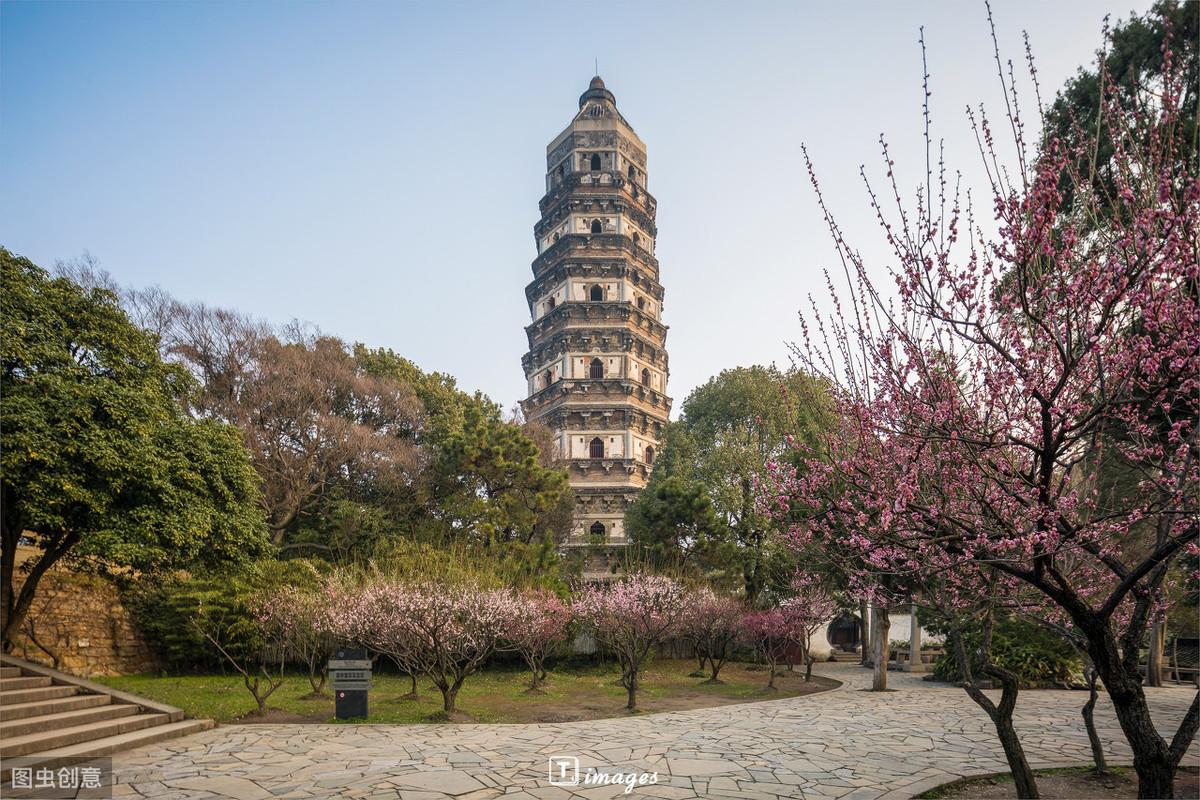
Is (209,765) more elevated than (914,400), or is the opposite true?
(914,400)

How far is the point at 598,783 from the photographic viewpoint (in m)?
7.74

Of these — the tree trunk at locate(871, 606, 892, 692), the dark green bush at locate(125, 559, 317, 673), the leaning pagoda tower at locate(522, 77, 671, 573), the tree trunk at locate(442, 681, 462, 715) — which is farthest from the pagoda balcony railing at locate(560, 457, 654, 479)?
the tree trunk at locate(442, 681, 462, 715)

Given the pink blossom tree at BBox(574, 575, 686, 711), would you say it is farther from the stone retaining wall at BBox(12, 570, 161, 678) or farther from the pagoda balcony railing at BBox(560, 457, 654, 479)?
the pagoda balcony railing at BBox(560, 457, 654, 479)

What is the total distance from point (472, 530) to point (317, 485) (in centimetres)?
507

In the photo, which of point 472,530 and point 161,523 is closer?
point 161,523

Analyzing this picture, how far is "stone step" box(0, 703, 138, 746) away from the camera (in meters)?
9.33

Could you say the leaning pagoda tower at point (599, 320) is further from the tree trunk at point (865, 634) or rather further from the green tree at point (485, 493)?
the tree trunk at point (865, 634)

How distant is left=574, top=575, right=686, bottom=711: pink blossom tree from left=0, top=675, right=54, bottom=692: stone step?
9729 millimetres

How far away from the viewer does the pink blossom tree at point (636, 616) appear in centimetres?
1482

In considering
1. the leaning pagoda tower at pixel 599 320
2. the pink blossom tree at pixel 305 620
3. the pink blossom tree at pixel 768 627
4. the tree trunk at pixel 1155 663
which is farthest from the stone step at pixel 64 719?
the tree trunk at pixel 1155 663

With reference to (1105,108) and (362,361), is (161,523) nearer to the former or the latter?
(1105,108)

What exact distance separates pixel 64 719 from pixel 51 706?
49cm

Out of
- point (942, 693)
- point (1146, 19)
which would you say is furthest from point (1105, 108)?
point (942, 693)

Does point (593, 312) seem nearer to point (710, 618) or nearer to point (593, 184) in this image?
point (593, 184)
